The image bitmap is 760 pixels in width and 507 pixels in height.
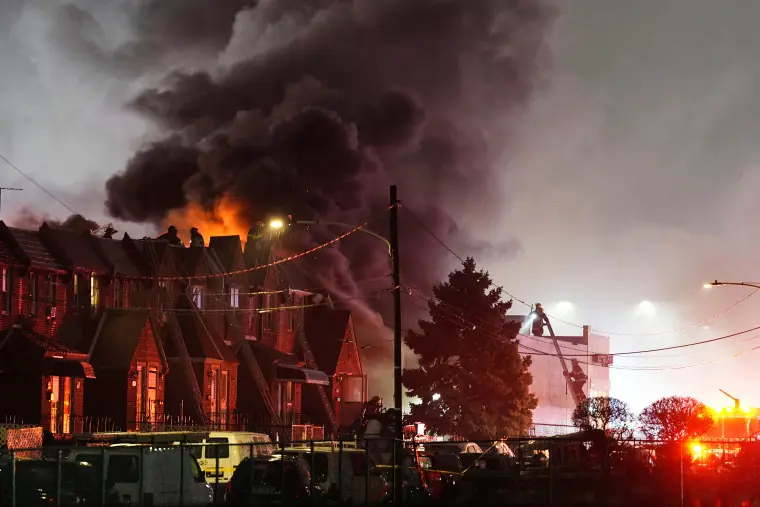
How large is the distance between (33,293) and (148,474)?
23.3 meters

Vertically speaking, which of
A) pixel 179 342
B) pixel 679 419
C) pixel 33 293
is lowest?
pixel 679 419

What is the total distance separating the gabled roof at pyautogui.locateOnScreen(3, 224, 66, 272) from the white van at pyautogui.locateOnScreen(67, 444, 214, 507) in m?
22.0

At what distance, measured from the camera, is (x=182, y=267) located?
54.7m

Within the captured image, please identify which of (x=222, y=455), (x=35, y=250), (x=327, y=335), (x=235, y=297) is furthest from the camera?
(x=327, y=335)

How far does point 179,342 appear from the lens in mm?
51281

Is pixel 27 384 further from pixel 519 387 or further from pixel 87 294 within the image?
pixel 519 387

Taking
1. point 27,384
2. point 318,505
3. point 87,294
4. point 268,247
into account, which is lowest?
point 318,505

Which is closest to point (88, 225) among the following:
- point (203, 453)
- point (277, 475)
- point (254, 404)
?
point (254, 404)

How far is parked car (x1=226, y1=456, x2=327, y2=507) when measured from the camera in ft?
82.6

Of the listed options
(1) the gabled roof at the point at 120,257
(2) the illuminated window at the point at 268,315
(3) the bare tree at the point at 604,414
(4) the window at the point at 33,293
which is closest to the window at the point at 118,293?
(1) the gabled roof at the point at 120,257

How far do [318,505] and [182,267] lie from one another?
30708 mm

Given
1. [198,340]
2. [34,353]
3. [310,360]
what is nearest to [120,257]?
[198,340]

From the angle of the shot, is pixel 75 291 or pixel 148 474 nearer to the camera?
pixel 148 474

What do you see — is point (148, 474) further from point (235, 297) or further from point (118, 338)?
point (235, 297)
